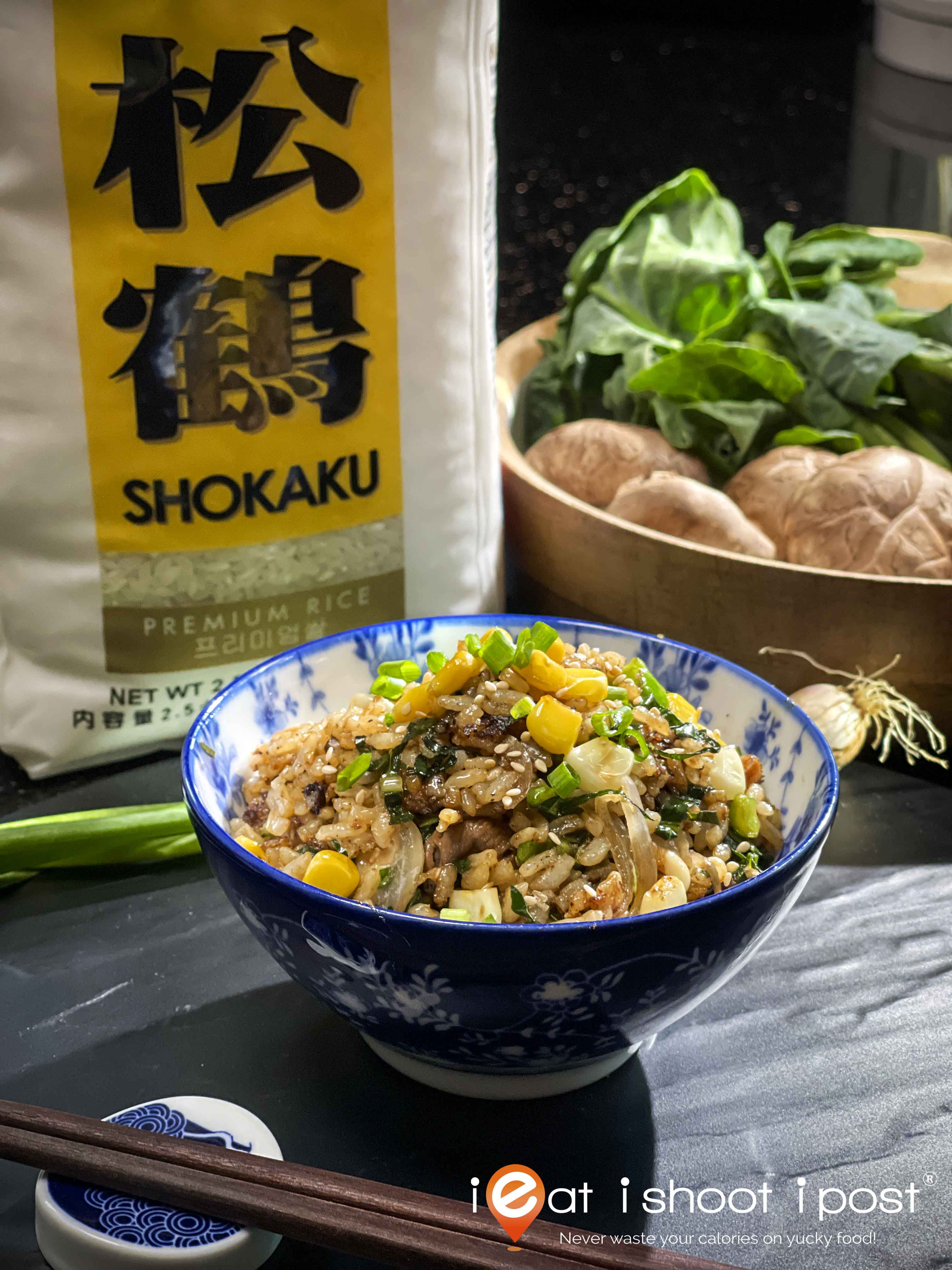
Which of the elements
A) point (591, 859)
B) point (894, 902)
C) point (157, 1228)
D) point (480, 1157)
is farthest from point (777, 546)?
point (157, 1228)

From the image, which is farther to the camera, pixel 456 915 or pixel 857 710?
pixel 857 710

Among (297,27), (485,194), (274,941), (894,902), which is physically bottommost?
(894,902)

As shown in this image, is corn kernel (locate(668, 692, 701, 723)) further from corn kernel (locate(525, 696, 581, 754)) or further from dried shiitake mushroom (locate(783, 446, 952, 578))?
dried shiitake mushroom (locate(783, 446, 952, 578))

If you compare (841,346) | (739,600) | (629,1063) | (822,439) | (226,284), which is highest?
(226,284)

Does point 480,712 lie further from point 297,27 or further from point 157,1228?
point 297,27

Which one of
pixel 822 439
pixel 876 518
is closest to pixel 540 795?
pixel 876 518

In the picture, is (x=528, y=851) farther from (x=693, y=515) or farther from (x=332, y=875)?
(x=693, y=515)

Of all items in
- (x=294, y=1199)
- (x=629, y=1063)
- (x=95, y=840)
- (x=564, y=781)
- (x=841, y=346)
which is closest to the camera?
(x=294, y=1199)
